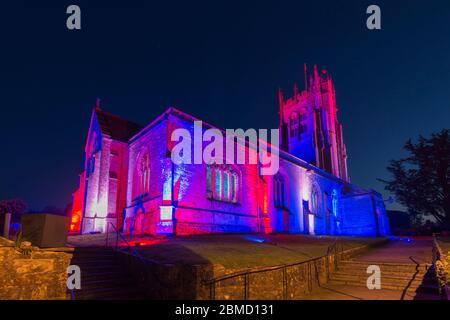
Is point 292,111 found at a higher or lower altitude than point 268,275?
higher

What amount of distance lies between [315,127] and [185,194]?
34565mm

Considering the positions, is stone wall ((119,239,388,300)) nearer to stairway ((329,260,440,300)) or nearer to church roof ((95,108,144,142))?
stairway ((329,260,440,300))

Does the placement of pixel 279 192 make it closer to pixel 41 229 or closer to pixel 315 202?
pixel 315 202

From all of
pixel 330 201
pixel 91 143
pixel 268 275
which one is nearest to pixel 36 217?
pixel 268 275

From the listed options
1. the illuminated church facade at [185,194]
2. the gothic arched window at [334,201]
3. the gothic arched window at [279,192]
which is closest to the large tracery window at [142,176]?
the illuminated church facade at [185,194]

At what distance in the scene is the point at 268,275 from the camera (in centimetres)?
946

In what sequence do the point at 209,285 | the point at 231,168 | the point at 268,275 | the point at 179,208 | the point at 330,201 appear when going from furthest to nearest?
the point at 330,201
the point at 231,168
the point at 179,208
the point at 268,275
the point at 209,285

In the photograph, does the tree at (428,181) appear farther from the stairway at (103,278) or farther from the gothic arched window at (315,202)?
the stairway at (103,278)

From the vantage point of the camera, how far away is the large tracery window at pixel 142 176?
21938mm

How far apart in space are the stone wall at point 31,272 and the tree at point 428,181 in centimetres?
4300

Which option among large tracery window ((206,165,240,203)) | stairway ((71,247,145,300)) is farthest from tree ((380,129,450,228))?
stairway ((71,247,145,300))

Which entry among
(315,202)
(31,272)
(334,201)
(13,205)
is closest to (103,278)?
(31,272)
